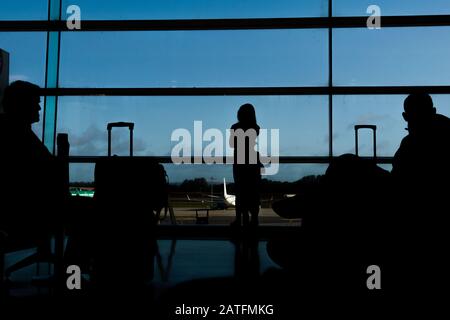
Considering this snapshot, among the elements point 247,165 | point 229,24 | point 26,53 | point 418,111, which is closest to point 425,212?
point 418,111

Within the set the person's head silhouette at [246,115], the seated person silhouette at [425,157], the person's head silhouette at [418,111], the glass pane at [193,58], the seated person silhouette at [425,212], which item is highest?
the glass pane at [193,58]

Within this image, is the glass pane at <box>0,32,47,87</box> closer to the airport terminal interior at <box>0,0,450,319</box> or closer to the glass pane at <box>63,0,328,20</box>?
the airport terminal interior at <box>0,0,450,319</box>

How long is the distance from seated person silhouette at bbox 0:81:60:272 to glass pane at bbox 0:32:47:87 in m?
3.40

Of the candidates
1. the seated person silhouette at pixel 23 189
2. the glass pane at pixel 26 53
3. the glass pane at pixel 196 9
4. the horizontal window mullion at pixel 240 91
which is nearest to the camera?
the seated person silhouette at pixel 23 189

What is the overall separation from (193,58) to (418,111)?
380 cm

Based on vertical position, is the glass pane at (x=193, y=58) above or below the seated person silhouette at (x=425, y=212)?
above

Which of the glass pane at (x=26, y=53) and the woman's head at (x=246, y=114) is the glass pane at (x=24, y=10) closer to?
the glass pane at (x=26, y=53)

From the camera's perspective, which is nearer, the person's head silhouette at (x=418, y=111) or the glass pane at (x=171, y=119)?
the person's head silhouette at (x=418, y=111)

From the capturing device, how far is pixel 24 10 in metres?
5.17

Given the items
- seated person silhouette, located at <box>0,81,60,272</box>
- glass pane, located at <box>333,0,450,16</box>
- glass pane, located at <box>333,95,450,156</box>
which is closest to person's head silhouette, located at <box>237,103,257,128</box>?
glass pane, located at <box>333,95,450,156</box>

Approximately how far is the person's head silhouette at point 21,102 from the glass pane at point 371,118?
3499mm

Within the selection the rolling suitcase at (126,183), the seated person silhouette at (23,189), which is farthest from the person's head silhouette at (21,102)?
the rolling suitcase at (126,183)

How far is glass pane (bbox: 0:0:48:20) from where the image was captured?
203 inches

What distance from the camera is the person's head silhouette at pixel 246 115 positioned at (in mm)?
4180
